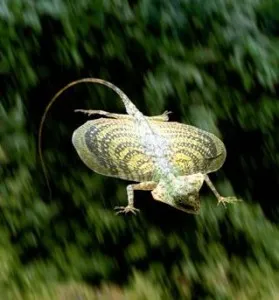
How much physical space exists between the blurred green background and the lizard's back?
34 mm

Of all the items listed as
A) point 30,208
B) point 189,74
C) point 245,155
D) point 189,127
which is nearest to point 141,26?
point 189,74

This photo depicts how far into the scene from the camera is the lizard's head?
1560 millimetres

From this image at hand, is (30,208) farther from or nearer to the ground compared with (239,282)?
farther from the ground

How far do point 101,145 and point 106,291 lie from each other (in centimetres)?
33

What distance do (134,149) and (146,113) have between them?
12 cm

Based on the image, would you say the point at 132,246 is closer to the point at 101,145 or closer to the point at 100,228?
the point at 100,228

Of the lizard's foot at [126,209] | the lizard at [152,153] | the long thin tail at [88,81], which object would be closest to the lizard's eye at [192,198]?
the lizard at [152,153]

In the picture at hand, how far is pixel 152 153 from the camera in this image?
1608 mm

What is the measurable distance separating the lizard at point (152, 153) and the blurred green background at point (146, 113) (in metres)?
0.03

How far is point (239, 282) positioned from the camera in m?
1.64

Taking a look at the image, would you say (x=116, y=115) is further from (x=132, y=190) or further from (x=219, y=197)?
(x=219, y=197)

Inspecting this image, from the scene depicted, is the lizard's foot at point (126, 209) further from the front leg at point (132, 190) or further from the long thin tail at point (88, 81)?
the long thin tail at point (88, 81)

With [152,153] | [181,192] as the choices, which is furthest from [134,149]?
[181,192]

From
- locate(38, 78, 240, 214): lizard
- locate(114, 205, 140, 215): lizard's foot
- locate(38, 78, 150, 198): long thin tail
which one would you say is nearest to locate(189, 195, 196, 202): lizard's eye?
locate(38, 78, 240, 214): lizard
